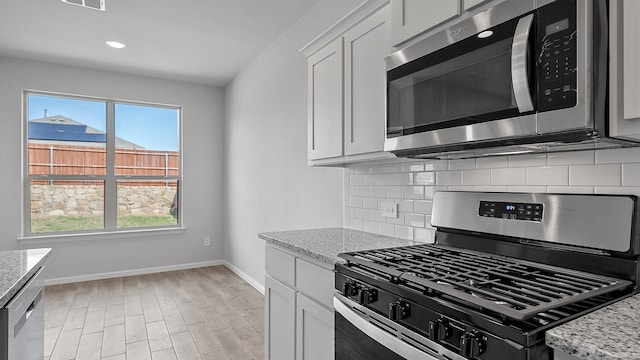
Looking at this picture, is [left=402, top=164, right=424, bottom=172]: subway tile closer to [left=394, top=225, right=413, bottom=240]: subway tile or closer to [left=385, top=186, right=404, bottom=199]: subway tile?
[left=385, top=186, right=404, bottom=199]: subway tile

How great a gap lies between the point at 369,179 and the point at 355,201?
21 cm

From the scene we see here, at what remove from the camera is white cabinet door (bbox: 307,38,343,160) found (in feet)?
6.88

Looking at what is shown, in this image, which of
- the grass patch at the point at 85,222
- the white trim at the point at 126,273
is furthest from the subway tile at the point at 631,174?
the grass patch at the point at 85,222

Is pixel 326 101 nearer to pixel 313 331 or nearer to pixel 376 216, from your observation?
pixel 376 216

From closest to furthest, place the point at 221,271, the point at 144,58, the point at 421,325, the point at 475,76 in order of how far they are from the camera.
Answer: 1. the point at 421,325
2. the point at 475,76
3. the point at 144,58
4. the point at 221,271

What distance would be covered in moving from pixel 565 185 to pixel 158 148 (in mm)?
5070

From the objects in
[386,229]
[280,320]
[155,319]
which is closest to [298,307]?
[280,320]

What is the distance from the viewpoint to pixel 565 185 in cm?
129

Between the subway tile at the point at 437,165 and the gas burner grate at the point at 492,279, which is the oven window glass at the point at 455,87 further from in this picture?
the gas burner grate at the point at 492,279

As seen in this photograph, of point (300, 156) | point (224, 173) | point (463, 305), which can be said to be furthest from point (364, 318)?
point (224, 173)

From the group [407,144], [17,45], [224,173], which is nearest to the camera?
[407,144]

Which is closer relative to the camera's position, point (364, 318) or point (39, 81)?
point (364, 318)

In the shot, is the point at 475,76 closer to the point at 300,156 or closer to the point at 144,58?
the point at 300,156

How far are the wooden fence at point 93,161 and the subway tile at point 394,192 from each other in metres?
4.04
